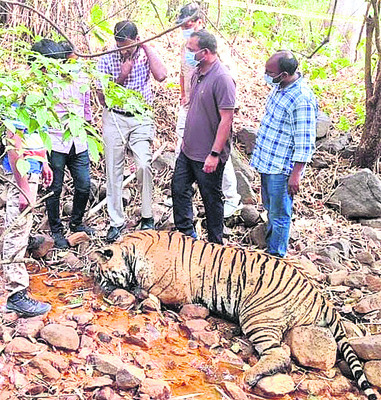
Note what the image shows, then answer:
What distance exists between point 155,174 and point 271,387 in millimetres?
3732

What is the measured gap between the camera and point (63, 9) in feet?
24.4

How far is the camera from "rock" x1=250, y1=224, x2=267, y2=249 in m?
5.82

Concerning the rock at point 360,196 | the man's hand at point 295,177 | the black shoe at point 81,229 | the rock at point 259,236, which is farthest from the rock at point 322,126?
the black shoe at point 81,229

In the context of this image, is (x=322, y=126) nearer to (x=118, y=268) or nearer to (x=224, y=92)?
(x=224, y=92)

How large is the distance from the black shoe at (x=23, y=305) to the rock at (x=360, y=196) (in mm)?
4221

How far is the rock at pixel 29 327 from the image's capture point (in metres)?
3.71

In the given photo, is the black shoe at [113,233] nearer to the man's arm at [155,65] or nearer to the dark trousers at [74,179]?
the dark trousers at [74,179]

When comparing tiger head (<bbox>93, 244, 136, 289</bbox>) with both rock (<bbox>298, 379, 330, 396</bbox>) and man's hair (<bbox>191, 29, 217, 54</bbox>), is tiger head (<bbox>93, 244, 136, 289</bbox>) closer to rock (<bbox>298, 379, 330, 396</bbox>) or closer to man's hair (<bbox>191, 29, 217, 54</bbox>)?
rock (<bbox>298, 379, 330, 396</bbox>)

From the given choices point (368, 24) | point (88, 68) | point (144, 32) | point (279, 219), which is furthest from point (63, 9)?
point (88, 68)

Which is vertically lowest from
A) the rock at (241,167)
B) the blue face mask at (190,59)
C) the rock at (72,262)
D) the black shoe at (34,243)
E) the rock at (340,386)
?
the rock at (340,386)

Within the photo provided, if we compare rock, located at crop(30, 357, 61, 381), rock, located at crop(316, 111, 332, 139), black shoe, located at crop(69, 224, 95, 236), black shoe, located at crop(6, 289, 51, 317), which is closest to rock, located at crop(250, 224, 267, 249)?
black shoe, located at crop(69, 224, 95, 236)

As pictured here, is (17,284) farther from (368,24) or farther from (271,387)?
(368,24)

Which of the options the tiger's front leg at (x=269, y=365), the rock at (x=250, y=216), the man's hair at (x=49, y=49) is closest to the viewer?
the tiger's front leg at (x=269, y=365)

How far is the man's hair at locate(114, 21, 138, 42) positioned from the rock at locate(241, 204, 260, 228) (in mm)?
2200
